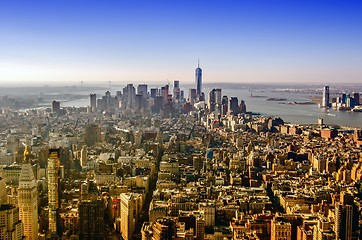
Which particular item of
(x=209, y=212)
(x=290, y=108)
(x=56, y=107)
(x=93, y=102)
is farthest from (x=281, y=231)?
(x=290, y=108)

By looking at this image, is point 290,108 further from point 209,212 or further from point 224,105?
point 209,212

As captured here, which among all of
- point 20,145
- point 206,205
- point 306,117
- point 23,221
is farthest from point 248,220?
point 306,117

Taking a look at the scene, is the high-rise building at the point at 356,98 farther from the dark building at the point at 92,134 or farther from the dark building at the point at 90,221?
the dark building at the point at 90,221

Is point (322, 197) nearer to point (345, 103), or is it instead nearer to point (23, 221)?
→ point (23, 221)

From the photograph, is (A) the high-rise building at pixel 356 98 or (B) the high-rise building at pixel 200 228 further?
(A) the high-rise building at pixel 356 98

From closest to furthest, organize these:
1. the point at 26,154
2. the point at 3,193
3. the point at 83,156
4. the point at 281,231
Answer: the point at 3,193
the point at 281,231
the point at 26,154
the point at 83,156

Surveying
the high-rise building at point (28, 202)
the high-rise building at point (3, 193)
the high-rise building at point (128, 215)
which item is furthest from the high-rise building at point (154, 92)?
the high-rise building at point (3, 193)

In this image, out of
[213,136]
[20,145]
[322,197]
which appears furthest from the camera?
[213,136]
